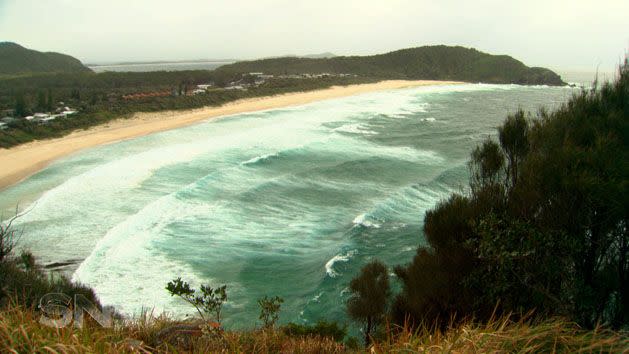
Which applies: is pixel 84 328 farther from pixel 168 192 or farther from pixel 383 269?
pixel 168 192

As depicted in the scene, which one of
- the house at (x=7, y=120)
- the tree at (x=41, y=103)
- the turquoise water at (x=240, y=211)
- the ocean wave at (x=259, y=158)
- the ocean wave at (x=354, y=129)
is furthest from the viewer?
the tree at (x=41, y=103)

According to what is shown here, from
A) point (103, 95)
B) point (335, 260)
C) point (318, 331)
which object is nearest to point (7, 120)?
point (103, 95)

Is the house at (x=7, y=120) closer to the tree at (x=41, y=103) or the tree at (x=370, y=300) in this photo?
the tree at (x=41, y=103)

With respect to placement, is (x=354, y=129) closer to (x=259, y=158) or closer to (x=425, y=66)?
(x=259, y=158)

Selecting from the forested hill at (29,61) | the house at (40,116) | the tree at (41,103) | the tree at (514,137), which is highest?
the forested hill at (29,61)

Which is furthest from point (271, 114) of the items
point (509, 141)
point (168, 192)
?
point (509, 141)

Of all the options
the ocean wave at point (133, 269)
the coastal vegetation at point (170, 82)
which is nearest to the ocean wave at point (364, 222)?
the ocean wave at point (133, 269)

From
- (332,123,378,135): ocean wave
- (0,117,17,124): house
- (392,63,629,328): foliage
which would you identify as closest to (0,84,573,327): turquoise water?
(332,123,378,135): ocean wave
